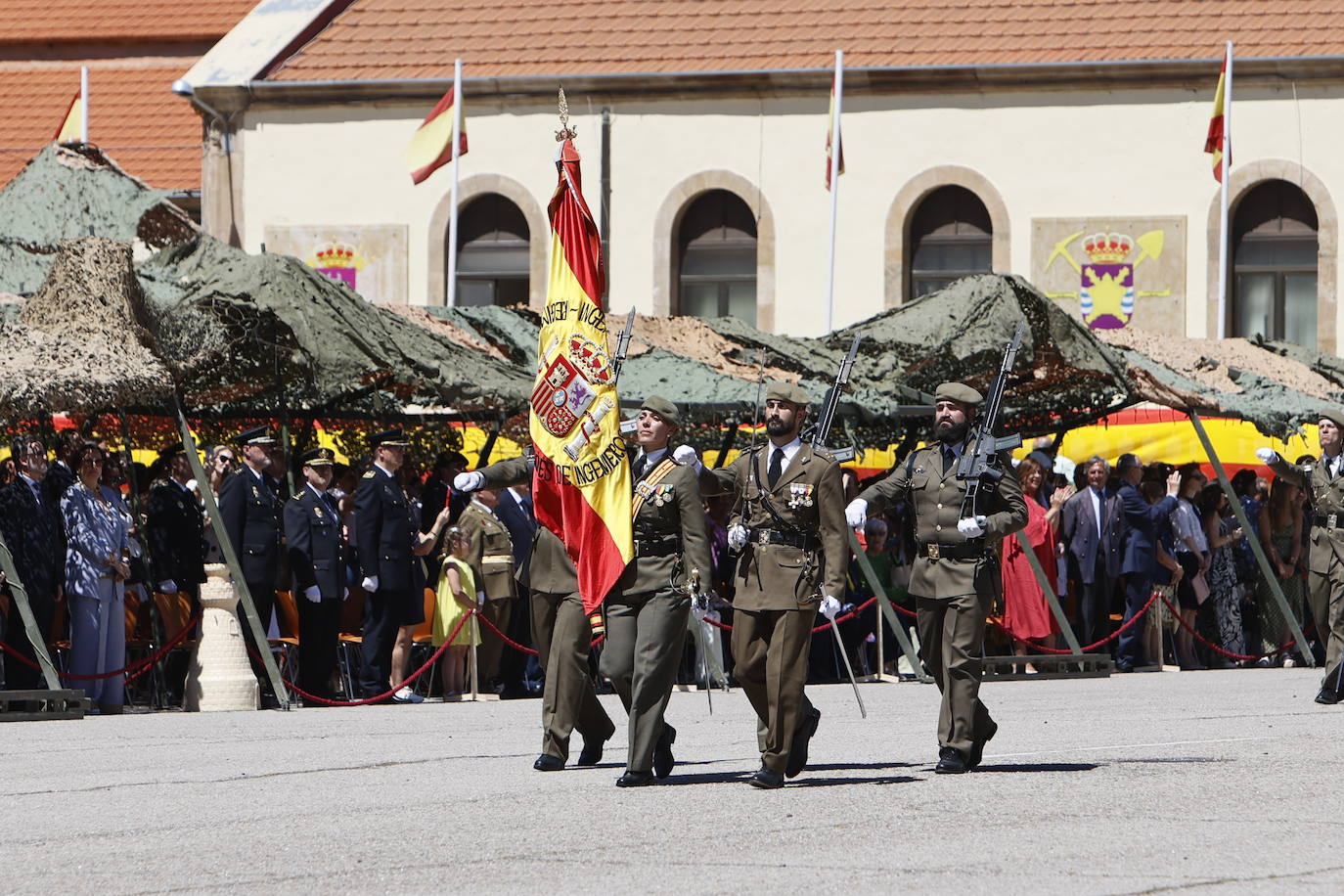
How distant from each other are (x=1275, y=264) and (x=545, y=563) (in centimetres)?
2341

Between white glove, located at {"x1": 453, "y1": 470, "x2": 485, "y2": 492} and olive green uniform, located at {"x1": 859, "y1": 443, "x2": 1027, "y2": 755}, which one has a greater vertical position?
white glove, located at {"x1": 453, "y1": 470, "x2": 485, "y2": 492}

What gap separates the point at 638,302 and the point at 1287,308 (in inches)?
359

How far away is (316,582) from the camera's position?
17938 mm

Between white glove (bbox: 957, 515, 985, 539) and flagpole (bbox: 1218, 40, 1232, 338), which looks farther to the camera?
flagpole (bbox: 1218, 40, 1232, 338)

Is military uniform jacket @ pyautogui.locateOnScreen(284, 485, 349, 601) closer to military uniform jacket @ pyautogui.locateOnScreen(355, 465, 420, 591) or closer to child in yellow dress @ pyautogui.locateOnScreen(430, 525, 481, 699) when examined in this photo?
military uniform jacket @ pyautogui.locateOnScreen(355, 465, 420, 591)

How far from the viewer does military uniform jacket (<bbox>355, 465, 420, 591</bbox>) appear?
60.5ft

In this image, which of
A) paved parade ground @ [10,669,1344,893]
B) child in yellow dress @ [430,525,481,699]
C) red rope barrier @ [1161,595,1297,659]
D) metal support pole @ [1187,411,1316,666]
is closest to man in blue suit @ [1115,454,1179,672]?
red rope barrier @ [1161,595,1297,659]

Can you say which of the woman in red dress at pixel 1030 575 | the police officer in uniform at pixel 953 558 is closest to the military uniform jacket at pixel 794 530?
the police officer in uniform at pixel 953 558

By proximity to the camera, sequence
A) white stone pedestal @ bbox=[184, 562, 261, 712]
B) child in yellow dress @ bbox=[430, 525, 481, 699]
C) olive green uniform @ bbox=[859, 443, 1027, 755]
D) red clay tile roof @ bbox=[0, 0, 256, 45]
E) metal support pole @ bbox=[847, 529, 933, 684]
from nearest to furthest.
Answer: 1. olive green uniform @ bbox=[859, 443, 1027, 755]
2. white stone pedestal @ bbox=[184, 562, 261, 712]
3. child in yellow dress @ bbox=[430, 525, 481, 699]
4. metal support pole @ bbox=[847, 529, 933, 684]
5. red clay tile roof @ bbox=[0, 0, 256, 45]

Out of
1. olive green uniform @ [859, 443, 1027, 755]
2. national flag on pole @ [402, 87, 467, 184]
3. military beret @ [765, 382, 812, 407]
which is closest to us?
military beret @ [765, 382, 812, 407]

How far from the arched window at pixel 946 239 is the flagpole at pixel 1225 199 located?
3.37 metres

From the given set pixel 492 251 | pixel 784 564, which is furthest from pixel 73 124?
pixel 784 564

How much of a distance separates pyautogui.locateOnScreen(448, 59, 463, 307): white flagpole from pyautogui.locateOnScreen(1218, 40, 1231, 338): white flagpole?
32.8 ft

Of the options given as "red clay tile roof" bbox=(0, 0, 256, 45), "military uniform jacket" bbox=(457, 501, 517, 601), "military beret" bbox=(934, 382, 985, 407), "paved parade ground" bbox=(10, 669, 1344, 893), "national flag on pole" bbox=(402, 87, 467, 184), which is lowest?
"paved parade ground" bbox=(10, 669, 1344, 893)
